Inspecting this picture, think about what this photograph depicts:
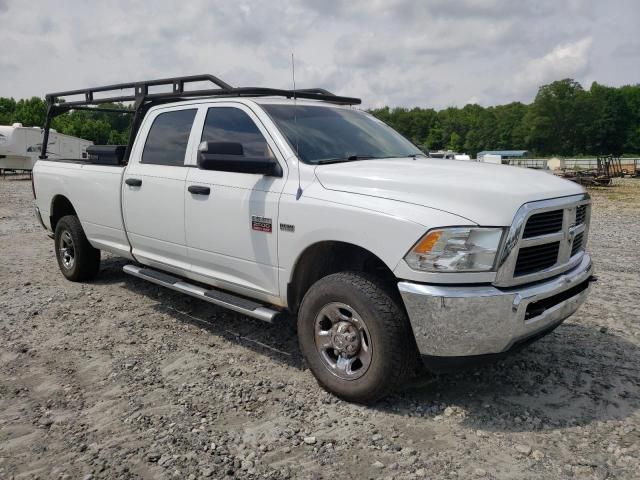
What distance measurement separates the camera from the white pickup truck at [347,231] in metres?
3.16

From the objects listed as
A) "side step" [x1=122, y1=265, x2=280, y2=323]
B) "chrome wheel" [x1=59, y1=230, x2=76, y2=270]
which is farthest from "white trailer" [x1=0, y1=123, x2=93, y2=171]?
"side step" [x1=122, y1=265, x2=280, y2=323]

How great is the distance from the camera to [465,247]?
3125 mm

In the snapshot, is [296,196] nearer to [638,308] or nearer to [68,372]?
[68,372]

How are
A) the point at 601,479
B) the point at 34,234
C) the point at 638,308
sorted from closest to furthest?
the point at 601,479 < the point at 638,308 < the point at 34,234

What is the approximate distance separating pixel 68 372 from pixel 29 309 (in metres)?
1.90

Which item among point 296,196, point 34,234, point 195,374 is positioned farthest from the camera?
point 34,234

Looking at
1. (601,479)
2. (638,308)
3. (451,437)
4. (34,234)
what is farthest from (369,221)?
(34,234)

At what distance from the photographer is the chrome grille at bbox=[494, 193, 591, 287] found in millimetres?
3154

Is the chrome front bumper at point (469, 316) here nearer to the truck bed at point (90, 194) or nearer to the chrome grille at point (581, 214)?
the chrome grille at point (581, 214)

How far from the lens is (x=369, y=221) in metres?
3.37

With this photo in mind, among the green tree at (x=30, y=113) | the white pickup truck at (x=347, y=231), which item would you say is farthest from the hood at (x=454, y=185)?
the green tree at (x=30, y=113)

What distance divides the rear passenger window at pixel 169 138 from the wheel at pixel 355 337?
2013 millimetres

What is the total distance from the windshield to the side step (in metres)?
1.14

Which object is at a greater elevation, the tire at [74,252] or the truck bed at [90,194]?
the truck bed at [90,194]
